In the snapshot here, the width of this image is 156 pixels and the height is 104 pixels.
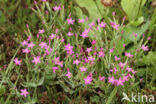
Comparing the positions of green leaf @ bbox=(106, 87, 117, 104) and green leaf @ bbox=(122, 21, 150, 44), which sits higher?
green leaf @ bbox=(122, 21, 150, 44)

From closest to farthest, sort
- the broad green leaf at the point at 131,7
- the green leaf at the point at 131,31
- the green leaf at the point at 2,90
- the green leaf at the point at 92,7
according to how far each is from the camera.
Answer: the green leaf at the point at 2,90
the green leaf at the point at 131,31
the broad green leaf at the point at 131,7
the green leaf at the point at 92,7

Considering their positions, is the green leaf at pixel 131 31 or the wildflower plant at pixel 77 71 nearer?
the wildflower plant at pixel 77 71

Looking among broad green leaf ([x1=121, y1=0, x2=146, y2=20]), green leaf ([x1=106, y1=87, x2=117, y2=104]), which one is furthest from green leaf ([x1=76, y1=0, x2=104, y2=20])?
green leaf ([x1=106, y1=87, x2=117, y2=104])

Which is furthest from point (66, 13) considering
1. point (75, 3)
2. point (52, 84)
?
point (52, 84)

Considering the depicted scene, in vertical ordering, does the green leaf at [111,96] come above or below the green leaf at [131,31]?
below

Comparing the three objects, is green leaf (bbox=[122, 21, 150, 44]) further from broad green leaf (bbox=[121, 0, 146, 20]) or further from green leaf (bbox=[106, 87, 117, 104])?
green leaf (bbox=[106, 87, 117, 104])

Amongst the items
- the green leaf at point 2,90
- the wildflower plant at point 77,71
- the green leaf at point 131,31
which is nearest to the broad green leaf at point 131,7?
the green leaf at point 131,31

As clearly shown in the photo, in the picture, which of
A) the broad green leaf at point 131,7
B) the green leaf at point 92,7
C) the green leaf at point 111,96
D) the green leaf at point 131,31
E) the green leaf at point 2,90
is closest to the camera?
the green leaf at point 111,96

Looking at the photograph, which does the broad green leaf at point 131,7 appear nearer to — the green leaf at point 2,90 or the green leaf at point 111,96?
the green leaf at point 111,96

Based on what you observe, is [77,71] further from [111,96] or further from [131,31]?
[131,31]

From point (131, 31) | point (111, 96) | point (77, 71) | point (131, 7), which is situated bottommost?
point (111, 96)

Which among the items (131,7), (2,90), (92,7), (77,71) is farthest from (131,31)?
(2,90)

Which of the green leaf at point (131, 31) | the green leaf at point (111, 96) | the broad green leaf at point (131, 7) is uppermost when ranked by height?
the broad green leaf at point (131, 7)
